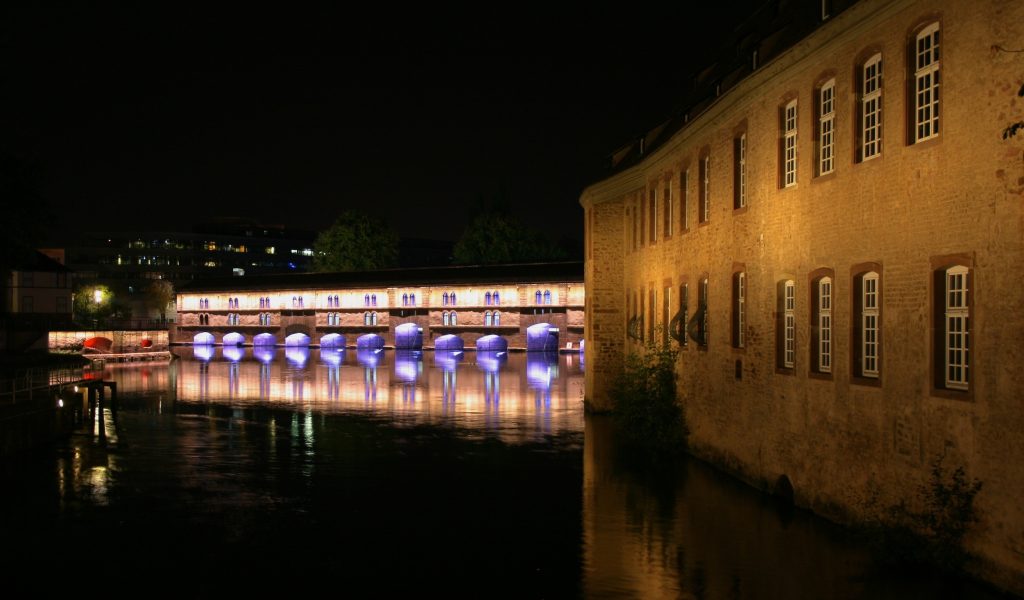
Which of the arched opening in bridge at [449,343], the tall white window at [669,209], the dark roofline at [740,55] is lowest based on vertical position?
the arched opening in bridge at [449,343]

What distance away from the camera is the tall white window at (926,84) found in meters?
13.5

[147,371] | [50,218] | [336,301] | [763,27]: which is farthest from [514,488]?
[336,301]

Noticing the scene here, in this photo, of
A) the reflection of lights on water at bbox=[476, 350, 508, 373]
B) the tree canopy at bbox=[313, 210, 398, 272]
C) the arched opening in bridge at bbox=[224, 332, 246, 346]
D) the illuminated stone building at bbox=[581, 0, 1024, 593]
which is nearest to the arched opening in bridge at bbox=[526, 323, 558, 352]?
the reflection of lights on water at bbox=[476, 350, 508, 373]

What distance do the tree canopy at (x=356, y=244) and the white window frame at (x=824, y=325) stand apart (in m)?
97.0

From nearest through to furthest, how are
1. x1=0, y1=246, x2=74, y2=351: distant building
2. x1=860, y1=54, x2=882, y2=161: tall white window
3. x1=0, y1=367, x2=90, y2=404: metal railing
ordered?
x1=860, y1=54, x2=882, y2=161: tall white window < x1=0, y1=367, x2=90, y2=404: metal railing < x1=0, y1=246, x2=74, y2=351: distant building

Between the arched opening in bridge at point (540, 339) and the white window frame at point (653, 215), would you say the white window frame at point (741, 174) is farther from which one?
the arched opening in bridge at point (540, 339)

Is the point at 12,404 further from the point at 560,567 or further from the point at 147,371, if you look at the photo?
the point at 147,371

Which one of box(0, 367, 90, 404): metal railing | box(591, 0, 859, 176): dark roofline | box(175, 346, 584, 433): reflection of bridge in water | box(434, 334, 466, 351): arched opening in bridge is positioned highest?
box(591, 0, 859, 176): dark roofline

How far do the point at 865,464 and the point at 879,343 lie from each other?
1743 mm

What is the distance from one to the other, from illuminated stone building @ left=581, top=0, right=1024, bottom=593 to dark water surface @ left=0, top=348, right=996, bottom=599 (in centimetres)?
128

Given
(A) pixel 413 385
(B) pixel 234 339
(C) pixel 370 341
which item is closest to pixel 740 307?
(A) pixel 413 385

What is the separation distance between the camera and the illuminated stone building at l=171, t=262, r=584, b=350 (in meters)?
92.4

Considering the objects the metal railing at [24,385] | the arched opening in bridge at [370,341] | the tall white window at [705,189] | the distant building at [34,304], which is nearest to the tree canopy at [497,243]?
the arched opening in bridge at [370,341]

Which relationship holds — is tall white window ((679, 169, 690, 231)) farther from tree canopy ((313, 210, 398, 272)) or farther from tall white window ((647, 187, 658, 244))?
tree canopy ((313, 210, 398, 272))
